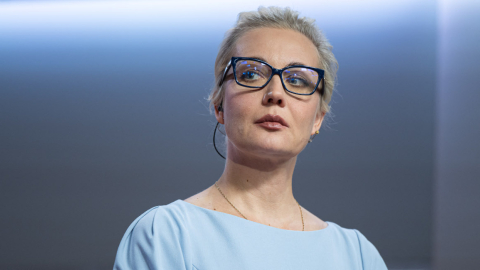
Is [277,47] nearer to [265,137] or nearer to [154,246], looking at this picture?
[265,137]

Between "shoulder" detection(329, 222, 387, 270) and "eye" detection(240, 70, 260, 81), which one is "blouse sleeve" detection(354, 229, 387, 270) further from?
"eye" detection(240, 70, 260, 81)

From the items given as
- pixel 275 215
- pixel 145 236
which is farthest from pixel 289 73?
pixel 145 236

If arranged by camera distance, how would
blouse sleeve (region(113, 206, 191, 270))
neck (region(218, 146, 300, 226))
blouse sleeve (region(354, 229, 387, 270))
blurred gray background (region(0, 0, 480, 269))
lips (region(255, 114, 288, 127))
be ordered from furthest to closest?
blurred gray background (region(0, 0, 480, 269)) < blouse sleeve (region(354, 229, 387, 270)) < neck (region(218, 146, 300, 226)) < lips (region(255, 114, 288, 127)) < blouse sleeve (region(113, 206, 191, 270))

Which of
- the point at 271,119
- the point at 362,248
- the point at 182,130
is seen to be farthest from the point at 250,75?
the point at 182,130

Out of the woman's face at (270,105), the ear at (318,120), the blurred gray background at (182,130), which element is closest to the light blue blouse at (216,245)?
the woman's face at (270,105)

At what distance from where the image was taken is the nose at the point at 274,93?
1211mm

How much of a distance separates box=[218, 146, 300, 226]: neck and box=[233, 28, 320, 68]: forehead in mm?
302

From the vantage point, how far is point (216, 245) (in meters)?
1.18

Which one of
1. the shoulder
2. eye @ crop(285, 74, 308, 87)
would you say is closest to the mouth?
eye @ crop(285, 74, 308, 87)

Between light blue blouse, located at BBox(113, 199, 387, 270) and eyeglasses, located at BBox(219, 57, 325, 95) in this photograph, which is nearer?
light blue blouse, located at BBox(113, 199, 387, 270)

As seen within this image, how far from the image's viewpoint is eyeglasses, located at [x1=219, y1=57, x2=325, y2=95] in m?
1.24

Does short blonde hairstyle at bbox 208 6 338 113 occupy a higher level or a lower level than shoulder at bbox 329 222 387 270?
higher

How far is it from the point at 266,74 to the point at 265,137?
19 cm

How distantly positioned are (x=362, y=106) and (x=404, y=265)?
914 mm
